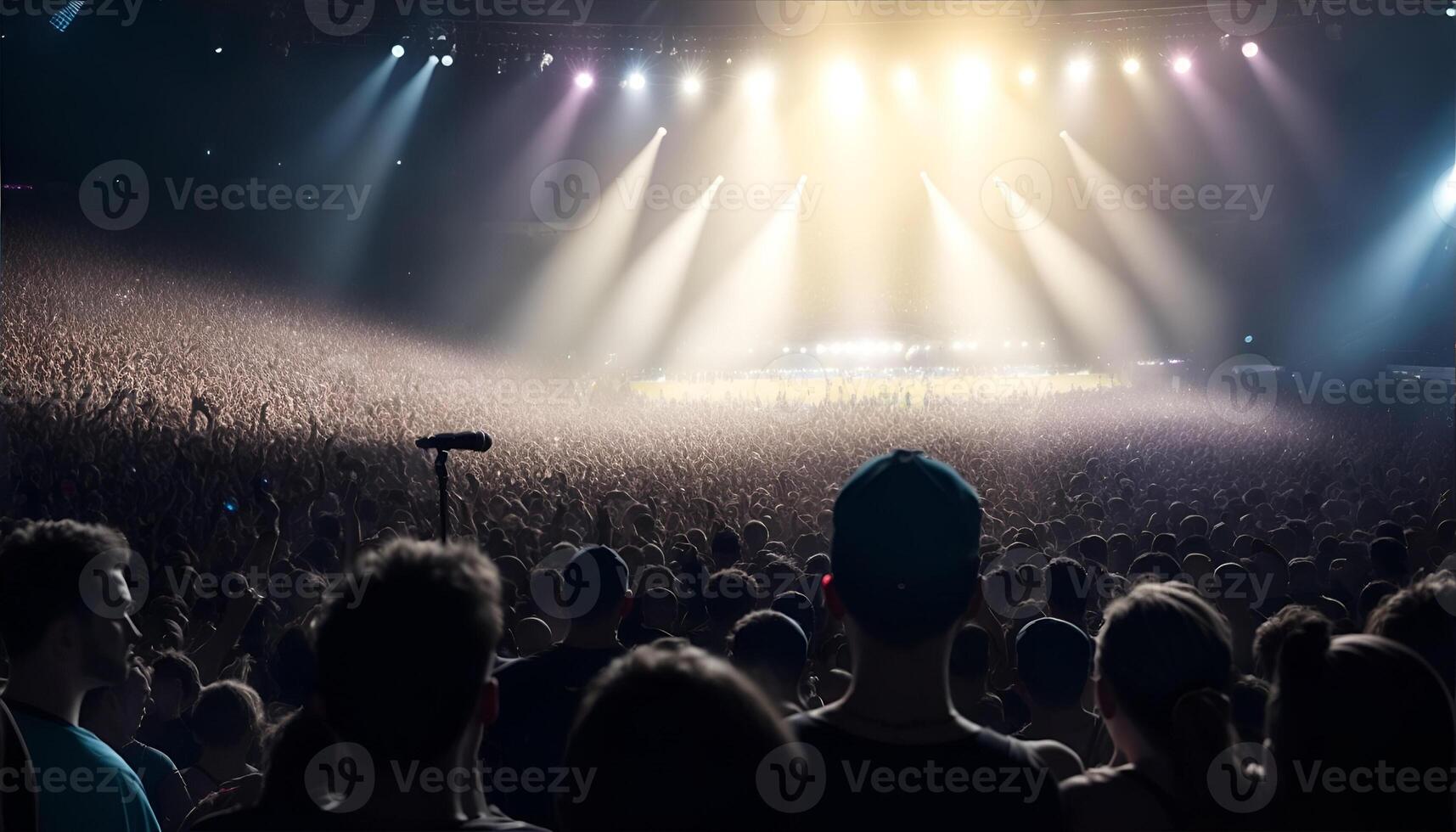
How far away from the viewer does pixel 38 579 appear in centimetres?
285

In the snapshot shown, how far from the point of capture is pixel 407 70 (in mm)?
27719

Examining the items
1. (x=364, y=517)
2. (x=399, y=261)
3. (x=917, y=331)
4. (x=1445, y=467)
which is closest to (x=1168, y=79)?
(x=917, y=331)

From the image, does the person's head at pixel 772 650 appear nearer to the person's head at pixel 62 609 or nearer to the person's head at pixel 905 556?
the person's head at pixel 905 556

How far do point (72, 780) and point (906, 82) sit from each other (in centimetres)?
2411

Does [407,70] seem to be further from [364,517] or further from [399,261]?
[364,517]

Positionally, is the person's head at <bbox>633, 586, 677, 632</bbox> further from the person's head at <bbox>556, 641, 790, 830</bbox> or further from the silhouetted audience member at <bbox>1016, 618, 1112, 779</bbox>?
the person's head at <bbox>556, 641, 790, 830</bbox>

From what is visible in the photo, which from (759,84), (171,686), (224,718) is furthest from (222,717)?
(759,84)

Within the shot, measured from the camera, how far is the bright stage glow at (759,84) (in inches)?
929

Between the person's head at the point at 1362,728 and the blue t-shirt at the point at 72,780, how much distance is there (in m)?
2.77

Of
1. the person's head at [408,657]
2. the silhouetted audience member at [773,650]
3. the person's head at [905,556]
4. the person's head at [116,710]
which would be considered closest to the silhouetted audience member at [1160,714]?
the person's head at [905,556]

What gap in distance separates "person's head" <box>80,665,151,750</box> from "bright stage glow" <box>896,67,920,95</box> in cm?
Result: 2277

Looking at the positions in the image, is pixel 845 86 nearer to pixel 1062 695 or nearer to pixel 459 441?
pixel 459 441

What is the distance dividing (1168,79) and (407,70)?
747 inches

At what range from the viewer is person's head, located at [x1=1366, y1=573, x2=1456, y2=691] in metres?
3.50
